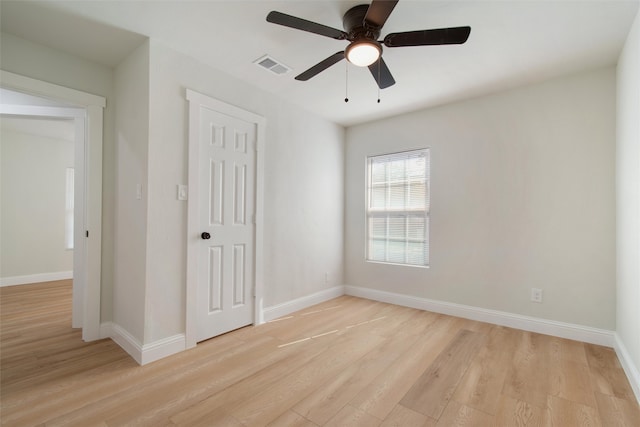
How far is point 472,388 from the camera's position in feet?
6.41

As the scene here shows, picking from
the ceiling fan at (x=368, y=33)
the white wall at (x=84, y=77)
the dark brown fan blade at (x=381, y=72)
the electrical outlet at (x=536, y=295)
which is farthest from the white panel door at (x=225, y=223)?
the electrical outlet at (x=536, y=295)

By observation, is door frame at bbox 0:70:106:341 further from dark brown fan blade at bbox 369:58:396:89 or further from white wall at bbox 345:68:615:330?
white wall at bbox 345:68:615:330

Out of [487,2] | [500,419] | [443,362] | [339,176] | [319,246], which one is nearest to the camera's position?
[500,419]

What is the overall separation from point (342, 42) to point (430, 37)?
827 mm

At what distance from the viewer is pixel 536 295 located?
2.92 meters

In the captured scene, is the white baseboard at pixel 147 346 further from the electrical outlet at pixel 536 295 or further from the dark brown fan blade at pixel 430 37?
the electrical outlet at pixel 536 295

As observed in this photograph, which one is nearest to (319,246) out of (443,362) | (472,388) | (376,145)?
(376,145)

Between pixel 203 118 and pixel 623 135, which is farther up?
pixel 203 118

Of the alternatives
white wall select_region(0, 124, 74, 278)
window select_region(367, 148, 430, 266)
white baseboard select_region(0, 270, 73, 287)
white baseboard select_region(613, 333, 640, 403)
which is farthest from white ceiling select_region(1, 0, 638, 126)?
white baseboard select_region(0, 270, 73, 287)

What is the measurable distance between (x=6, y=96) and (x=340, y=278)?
4357 millimetres

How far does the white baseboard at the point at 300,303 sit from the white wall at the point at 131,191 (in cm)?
129

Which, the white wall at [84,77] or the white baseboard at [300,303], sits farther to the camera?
the white baseboard at [300,303]

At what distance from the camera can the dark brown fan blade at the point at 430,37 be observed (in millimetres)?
1680

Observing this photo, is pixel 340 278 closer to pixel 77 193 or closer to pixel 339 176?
pixel 339 176
